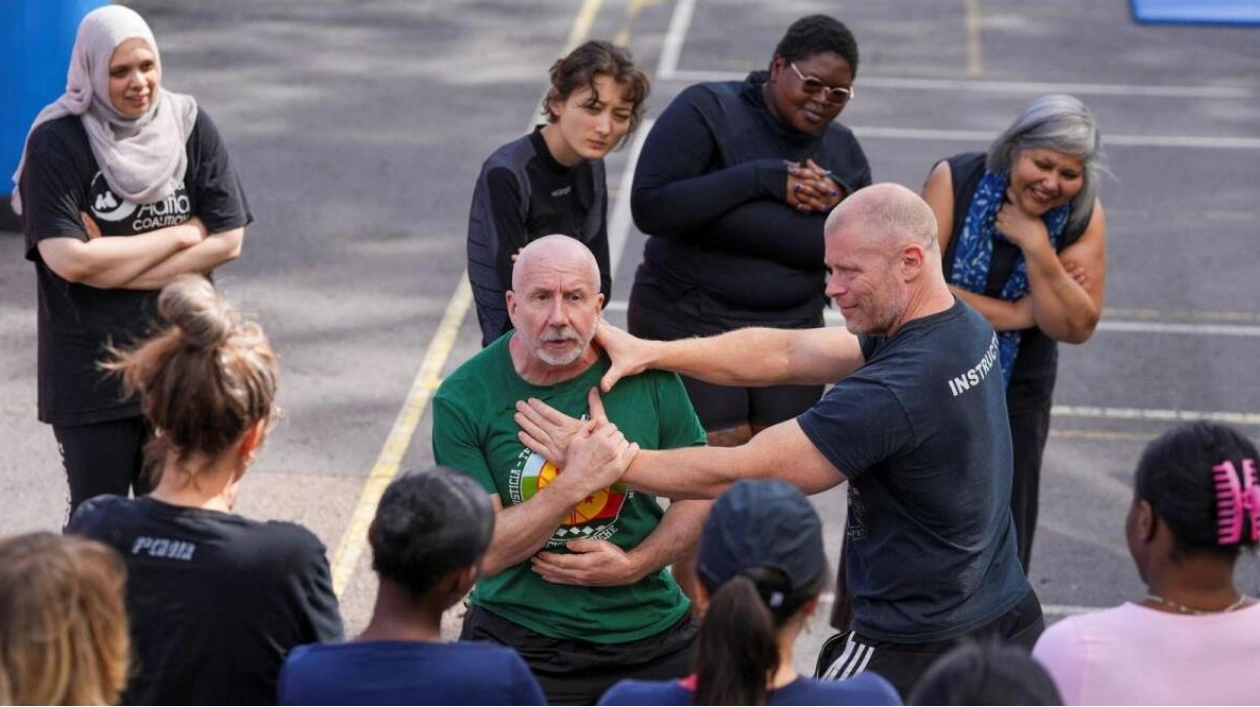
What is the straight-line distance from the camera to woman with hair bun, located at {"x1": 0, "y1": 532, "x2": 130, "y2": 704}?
3.10 m

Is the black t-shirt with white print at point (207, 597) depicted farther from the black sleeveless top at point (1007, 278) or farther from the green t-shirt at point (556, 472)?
the black sleeveless top at point (1007, 278)

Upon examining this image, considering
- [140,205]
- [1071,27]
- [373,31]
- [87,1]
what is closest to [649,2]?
[373,31]

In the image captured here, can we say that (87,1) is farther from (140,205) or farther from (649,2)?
(649,2)

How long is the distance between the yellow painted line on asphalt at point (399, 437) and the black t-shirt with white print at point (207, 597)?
7.60ft

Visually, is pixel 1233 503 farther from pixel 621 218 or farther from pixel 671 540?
pixel 621 218

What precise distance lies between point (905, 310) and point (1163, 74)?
39.4 ft

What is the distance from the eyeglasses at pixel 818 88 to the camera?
6238mm

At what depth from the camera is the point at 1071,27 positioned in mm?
17078

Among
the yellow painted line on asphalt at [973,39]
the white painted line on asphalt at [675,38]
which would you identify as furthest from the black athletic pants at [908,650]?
the yellow painted line on asphalt at [973,39]

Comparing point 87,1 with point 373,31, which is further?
point 373,31

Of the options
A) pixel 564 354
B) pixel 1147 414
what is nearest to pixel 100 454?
pixel 564 354

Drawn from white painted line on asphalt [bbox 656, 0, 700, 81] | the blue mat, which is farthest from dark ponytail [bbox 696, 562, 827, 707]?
the blue mat

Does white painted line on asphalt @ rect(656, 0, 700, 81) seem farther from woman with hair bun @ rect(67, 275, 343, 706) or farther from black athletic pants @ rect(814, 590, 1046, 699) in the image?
woman with hair bun @ rect(67, 275, 343, 706)

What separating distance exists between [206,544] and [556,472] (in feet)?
A: 4.37
